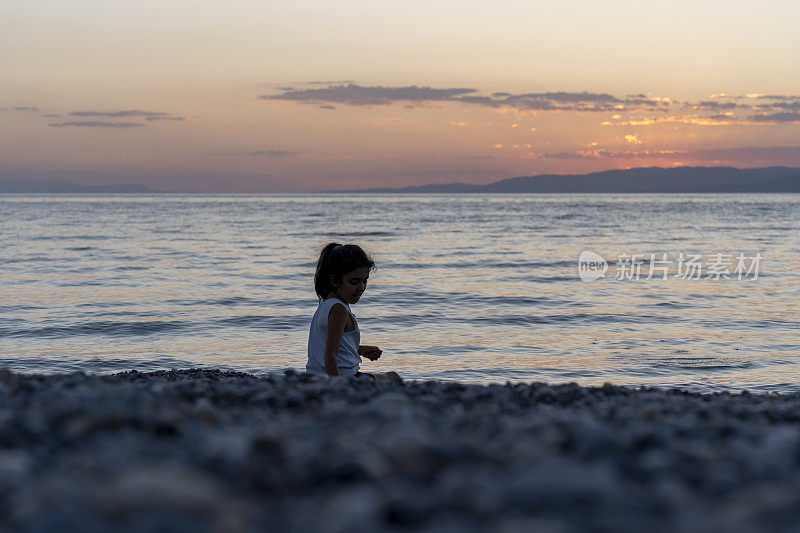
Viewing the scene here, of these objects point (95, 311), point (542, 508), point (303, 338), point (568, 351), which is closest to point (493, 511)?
point (542, 508)

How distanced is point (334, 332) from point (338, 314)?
0.67 ft

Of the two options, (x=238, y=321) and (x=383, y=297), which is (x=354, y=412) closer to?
(x=238, y=321)

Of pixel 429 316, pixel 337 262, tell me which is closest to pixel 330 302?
pixel 337 262

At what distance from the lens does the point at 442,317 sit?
17.2 metres

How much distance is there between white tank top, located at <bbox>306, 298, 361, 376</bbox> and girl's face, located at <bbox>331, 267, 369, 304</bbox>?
12 cm

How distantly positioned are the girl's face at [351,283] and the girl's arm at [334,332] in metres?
0.30

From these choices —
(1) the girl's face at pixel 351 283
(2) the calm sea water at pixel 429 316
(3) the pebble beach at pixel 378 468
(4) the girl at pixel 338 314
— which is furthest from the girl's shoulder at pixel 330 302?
(2) the calm sea water at pixel 429 316

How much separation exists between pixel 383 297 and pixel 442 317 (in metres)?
3.48

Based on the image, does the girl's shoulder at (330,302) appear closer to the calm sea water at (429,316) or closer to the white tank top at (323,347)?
the white tank top at (323,347)

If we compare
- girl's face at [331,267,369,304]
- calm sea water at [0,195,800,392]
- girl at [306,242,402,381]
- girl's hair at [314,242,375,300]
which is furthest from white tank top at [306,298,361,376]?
calm sea water at [0,195,800,392]

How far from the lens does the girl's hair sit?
26.1ft

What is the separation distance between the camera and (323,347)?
26.3 ft

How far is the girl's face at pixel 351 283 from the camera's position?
26.1ft

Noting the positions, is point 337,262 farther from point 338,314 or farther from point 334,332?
point 334,332
